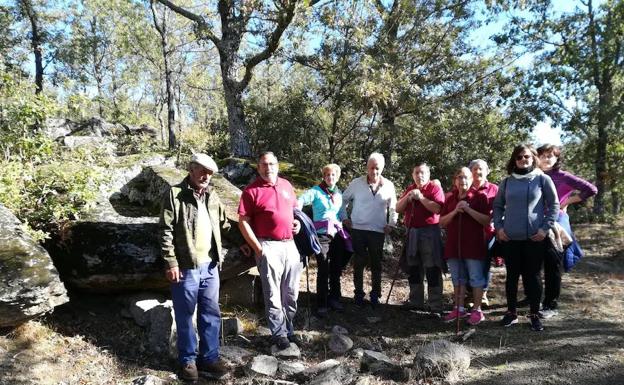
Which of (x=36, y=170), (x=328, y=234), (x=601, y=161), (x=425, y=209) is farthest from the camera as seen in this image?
(x=601, y=161)

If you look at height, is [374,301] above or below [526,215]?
below

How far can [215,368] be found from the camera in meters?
4.31

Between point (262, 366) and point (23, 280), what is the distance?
2.33 m

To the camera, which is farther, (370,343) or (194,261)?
(370,343)

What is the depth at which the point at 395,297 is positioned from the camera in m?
7.14

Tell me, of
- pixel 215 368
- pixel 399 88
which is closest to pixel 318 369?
pixel 215 368

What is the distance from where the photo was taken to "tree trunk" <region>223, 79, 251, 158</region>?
11711mm

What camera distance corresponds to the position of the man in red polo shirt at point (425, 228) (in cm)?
588

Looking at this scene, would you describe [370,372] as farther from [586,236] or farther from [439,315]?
[586,236]

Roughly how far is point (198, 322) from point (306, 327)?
1.70m

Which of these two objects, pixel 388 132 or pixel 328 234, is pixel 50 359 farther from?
pixel 388 132

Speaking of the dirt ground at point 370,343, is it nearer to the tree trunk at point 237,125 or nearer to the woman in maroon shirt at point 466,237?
the woman in maroon shirt at point 466,237

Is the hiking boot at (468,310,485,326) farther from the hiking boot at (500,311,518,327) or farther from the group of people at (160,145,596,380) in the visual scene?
the hiking boot at (500,311,518,327)

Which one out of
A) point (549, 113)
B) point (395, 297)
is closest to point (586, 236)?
point (549, 113)
